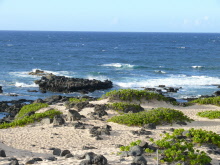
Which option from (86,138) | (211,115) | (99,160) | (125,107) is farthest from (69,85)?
(99,160)

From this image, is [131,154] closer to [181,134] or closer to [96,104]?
[181,134]

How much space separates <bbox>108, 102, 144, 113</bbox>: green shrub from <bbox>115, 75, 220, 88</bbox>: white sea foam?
2047 cm

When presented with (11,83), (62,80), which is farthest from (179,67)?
(11,83)

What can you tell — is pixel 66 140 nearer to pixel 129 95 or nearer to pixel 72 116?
pixel 72 116

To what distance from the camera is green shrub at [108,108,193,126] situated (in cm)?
2018

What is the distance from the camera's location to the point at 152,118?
802 inches

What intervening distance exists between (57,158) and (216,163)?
6075 millimetres

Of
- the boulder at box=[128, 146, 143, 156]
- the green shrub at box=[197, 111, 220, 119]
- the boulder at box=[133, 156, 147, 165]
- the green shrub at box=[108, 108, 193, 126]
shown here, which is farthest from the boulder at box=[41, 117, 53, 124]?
the green shrub at box=[197, 111, 220, 119]

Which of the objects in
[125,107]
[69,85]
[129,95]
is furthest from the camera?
[69,85]

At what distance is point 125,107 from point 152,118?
345 centimetres

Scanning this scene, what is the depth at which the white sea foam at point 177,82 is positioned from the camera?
45.0m

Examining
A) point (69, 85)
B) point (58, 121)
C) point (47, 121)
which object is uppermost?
point (58, 121)

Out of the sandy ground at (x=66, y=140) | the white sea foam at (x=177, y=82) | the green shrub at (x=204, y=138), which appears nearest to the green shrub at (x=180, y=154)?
the sandy ground at (x=66, y=140)

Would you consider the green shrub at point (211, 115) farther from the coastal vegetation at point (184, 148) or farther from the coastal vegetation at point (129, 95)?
the coastal vegetation at point (184, 148)
